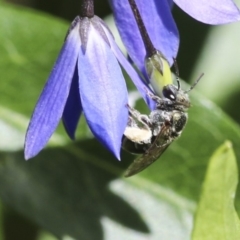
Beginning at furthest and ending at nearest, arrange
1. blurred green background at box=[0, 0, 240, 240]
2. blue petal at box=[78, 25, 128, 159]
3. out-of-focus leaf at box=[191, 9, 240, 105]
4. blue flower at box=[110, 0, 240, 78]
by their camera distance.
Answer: out-of-focus leaf at box=[191, 9, 240, 105]
blurred green background at box=[0, 0, 240, 240]
blue flower at box=[110, 0, 240, 78]
blue petal at box=[78, 25, 128, 159]

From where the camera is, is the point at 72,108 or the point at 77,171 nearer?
the point at 72,108

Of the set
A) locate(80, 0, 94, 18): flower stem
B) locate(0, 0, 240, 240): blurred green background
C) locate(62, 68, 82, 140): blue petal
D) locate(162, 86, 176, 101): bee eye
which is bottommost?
A: locate(0, 0, 240, 240): blurred green background

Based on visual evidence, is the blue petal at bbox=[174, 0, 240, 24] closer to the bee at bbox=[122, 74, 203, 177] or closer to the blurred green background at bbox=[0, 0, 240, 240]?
the bee at bbox=[122, 74, 203, 177]

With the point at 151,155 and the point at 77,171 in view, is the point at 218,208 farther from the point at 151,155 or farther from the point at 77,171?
the point at 77,171

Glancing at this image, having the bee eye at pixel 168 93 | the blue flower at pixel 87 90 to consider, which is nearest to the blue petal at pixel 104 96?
the blue flower at pixel 87 90

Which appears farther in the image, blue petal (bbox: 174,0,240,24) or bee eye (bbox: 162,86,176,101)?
bee eye (bbox: 162,86,176,101)

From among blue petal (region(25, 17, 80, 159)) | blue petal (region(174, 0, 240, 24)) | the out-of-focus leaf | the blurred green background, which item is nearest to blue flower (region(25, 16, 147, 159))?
blue petal (region(25, 17, 80, 159))

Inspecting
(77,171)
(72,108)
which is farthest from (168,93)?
(77,171)
